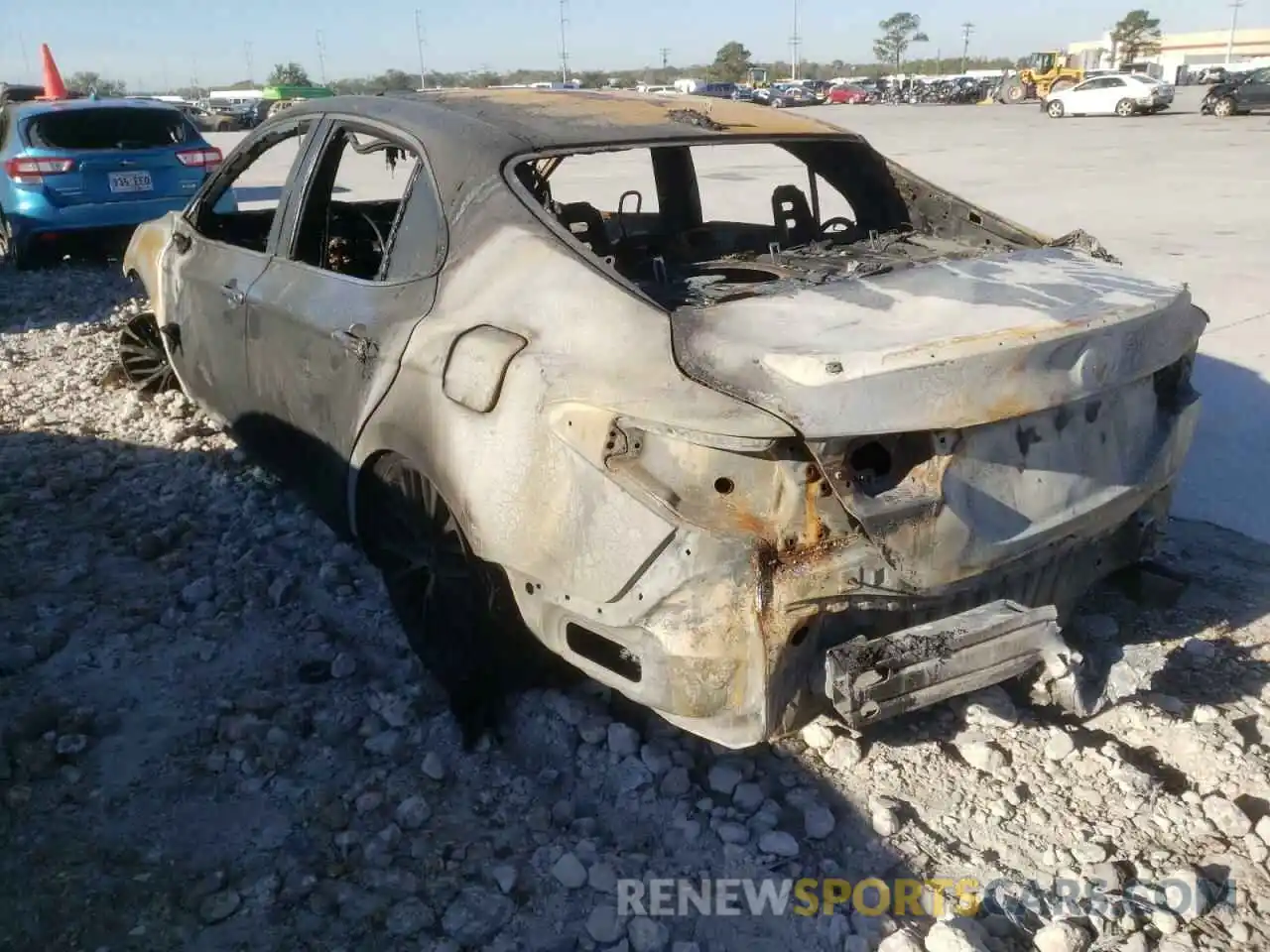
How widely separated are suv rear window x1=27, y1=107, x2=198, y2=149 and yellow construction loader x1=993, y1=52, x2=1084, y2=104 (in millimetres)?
38395

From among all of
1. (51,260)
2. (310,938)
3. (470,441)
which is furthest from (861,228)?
(51,260)

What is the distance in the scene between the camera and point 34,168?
9.15 m

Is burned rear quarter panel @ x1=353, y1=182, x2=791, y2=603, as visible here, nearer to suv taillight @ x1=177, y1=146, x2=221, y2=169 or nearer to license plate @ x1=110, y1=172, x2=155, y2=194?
license plate @ x1=110, y1=172, x2=155, y2=194

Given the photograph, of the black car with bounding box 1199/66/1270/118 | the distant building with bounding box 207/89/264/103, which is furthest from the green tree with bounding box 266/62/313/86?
the black car with bounding box 1199/66/1270/118

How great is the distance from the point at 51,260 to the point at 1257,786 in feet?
35.4

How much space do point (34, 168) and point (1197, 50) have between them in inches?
3597

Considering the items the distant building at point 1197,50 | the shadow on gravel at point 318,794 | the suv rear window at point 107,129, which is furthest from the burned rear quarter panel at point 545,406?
the distant building at point 1197,50

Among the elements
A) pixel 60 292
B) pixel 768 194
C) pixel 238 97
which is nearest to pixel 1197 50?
pixel 238 97

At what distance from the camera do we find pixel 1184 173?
50.5 feet

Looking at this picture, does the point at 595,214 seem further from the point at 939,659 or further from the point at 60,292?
the point at 60,292

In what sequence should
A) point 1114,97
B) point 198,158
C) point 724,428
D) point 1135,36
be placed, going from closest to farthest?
point 724,428 < point 198,158 < point 1114,97 < point 1135,36

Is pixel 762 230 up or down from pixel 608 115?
down

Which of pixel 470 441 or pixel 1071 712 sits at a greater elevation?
pixel 470 441

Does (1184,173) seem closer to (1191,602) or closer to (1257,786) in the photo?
(1191,602)
